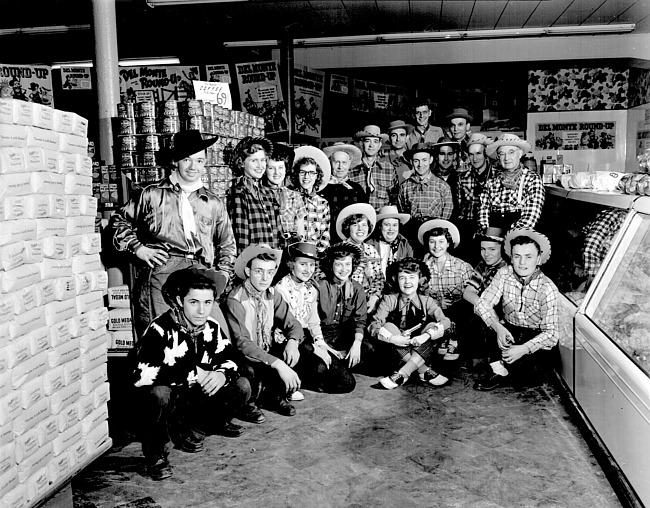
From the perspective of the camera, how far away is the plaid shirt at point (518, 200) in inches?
212

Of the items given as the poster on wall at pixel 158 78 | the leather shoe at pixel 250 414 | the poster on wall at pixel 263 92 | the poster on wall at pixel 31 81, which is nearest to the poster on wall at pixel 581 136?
the poster on wall at pixel 263 92

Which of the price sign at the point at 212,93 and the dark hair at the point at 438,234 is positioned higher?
the price sign at the point at 212,93

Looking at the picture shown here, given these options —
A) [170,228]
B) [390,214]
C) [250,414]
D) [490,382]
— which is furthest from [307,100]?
[250,414]

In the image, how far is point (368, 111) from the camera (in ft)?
32.7

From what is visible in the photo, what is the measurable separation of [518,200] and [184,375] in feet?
10.5

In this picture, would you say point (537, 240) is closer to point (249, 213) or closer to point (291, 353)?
point (291, 353)

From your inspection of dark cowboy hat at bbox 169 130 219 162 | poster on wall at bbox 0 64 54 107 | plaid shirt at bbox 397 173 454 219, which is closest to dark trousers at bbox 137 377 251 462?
dark cowboy hat at bbox 169 130 219 162

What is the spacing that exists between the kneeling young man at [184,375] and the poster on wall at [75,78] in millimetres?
6189

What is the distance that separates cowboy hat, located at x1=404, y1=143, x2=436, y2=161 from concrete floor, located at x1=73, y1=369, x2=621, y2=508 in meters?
2.32

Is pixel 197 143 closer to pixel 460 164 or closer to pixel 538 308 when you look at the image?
pixel 538 308

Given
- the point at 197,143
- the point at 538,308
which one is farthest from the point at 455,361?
the point at 197,143

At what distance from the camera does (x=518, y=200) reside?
5445 millimetres

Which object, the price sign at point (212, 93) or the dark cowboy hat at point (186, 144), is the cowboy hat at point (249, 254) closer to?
the dark cowboy hat at point (186, 144)

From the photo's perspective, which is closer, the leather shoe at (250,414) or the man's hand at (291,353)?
the leather shoe at (250,414)
